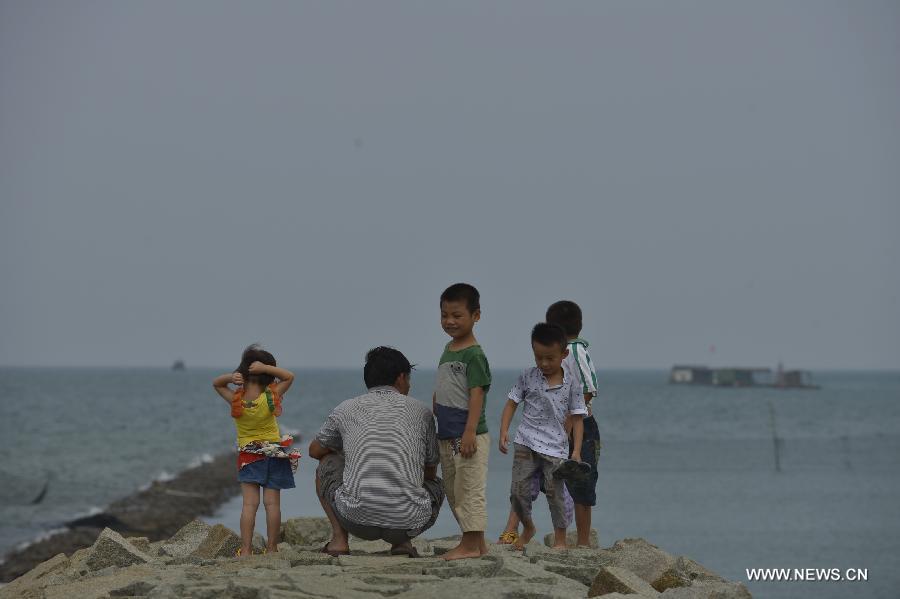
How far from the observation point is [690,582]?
7223 mm

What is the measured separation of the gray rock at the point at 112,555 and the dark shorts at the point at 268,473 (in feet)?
2.72

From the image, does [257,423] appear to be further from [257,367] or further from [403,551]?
[403,551]

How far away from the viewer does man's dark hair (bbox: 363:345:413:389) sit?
23.3 feet

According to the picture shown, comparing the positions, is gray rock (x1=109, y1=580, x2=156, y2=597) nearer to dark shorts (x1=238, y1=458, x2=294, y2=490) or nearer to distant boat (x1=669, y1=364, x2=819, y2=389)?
dark shorts (x1=238, y1=458, x2=294, y2=490)

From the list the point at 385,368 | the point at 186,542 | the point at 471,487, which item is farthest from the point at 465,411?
the point at 186,542

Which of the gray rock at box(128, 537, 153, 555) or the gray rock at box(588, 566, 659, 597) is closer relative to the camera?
the gray rock at box(588, 566, 659, 597)

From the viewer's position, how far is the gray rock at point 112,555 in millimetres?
7469

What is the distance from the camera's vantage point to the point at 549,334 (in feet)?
25.4

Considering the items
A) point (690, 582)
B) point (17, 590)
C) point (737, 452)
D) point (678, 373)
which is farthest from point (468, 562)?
point (678, 373)

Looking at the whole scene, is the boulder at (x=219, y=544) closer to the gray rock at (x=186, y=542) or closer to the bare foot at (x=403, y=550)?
the gray rock at (x=186, y=542)

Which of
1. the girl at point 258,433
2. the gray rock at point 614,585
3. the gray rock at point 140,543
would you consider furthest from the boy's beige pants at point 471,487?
the gray rock at point 140,543

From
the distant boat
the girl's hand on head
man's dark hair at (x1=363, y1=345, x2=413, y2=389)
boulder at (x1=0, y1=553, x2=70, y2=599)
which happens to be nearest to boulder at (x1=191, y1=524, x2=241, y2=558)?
boulder at (x1=0, y1=553, x2=70, y2=599)

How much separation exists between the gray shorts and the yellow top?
53 cm

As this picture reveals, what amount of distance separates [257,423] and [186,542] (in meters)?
2.18
